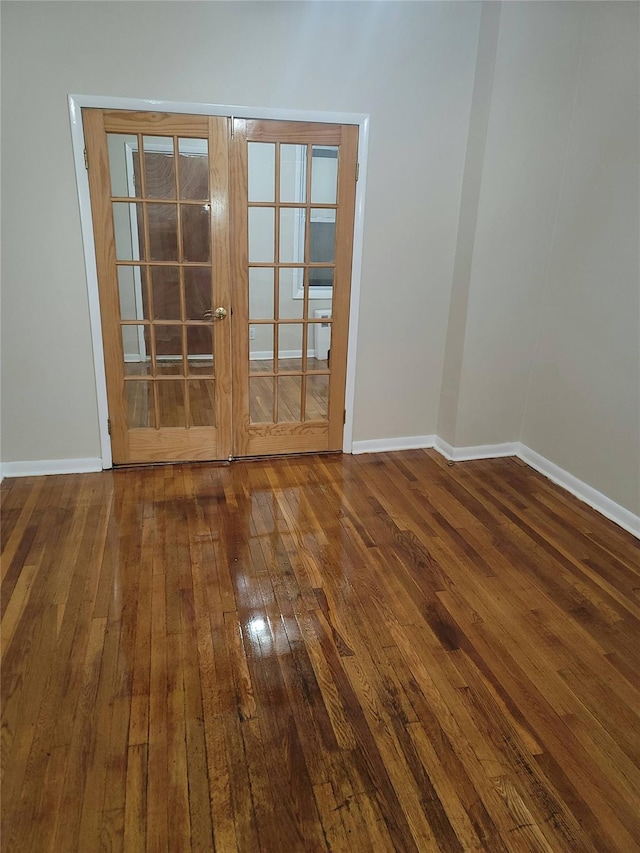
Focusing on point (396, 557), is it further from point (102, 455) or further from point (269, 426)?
point (102, 455)

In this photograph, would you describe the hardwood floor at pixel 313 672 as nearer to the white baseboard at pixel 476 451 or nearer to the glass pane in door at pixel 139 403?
the glass pane in door at pixel 139 403

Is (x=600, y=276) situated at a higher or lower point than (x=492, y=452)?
higher

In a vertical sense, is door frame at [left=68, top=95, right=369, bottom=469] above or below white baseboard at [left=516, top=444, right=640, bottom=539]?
above

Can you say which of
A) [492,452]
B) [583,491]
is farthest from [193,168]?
[583,491]

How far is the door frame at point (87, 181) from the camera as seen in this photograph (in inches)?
120

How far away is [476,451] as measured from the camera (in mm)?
4043

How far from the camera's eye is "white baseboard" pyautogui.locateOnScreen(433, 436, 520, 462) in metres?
4.00

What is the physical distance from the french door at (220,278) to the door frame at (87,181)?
4cm

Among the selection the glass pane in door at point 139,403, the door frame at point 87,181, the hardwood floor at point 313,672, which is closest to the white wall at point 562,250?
the hardwood floor at point 313,672

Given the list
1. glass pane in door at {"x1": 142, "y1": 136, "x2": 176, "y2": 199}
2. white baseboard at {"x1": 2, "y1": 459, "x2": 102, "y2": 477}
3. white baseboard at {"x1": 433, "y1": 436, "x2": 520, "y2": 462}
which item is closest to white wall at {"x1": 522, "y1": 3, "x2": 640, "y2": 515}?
white baseboard at {"x1": 433, "y1": 436, "x2": 520, "y2": 462}

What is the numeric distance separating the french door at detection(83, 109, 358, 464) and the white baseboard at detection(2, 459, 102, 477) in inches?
6.5

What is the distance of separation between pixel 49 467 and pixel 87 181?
170cm

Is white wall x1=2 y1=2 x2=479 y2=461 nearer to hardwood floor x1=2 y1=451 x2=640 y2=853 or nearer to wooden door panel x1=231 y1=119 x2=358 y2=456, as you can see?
wooden door panel x1=231 y1=119 x2=358 y2=456

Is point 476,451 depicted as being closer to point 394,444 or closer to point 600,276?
point 394,444
